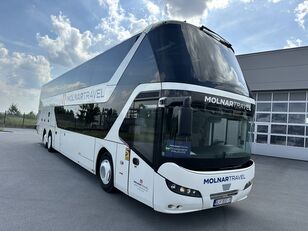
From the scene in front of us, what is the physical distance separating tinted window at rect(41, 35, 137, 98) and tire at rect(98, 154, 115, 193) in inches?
79.1

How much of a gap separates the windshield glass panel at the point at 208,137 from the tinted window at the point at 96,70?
2.42m

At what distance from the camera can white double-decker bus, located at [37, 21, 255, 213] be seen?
159 inches

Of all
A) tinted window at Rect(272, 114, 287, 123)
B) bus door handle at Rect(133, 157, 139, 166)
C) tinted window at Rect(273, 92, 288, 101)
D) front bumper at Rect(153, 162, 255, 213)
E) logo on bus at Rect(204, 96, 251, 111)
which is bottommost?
front bumper at Rect(153, 162, 255, 213)

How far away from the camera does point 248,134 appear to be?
17.2 ft

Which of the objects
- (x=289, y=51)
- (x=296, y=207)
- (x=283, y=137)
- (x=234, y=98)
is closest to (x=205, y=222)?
(x=234, y=98)

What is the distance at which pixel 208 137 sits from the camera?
4434 millimetres

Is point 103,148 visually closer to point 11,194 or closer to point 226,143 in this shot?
point 11,194

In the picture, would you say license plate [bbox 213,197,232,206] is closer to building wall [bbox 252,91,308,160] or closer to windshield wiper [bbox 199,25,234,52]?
windshield wiper [bbox 199,25,234,52]

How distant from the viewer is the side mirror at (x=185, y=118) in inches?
151

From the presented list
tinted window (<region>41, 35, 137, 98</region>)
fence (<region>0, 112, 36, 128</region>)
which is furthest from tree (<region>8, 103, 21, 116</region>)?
tinted window (<region>41, 35, 137, 98</region>)

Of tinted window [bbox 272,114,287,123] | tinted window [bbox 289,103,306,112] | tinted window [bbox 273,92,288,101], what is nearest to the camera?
tinted window [bbox 289,103,306,112]

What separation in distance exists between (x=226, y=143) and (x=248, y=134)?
2.63 feet

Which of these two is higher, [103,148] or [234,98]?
[234,98]

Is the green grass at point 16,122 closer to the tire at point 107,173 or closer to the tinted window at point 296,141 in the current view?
the tinted window at point 296,141
